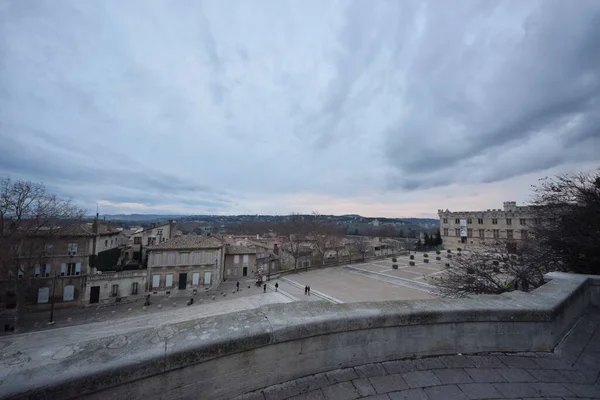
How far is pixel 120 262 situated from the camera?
32.1 meters

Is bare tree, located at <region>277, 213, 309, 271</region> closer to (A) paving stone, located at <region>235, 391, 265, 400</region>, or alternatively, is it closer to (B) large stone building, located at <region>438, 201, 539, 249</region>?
(B) large stone building, located at <region>438, 201, 539, 249</region>

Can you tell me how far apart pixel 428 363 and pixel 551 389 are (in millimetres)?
1017

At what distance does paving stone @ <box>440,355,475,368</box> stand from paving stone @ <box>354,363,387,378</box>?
0.72m

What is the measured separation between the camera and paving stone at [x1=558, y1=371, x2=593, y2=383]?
2.39 meters

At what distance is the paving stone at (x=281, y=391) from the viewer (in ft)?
6.61

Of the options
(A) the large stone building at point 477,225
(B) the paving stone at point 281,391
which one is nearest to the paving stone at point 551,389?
(B) the paving stone at point 281,391

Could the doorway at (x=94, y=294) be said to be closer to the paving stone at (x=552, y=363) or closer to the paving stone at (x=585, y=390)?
the paving stone at (x=552, y=363)

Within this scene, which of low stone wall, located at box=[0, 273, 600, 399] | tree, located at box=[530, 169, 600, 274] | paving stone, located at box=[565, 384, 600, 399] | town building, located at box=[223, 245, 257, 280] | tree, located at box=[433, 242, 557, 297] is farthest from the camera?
town building, located at box=[223, 245, 257, 280]

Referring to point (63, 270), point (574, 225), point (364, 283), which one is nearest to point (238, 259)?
point (63, 270)

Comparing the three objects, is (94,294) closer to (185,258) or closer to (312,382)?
(185,258)

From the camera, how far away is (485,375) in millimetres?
2395

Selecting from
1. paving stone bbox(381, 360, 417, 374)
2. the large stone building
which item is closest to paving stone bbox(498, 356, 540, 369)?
paving stone bbox(381, 360, 417, 374)

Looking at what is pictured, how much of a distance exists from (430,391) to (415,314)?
2.11 ft

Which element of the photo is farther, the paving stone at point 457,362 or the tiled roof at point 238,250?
the tiled roof at point 238,250
